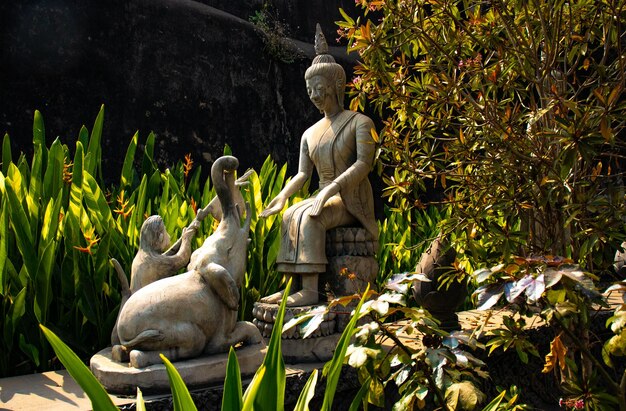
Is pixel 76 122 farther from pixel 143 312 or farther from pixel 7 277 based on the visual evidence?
pixel 143 312

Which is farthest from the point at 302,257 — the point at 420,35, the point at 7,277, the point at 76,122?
the point at 76,122

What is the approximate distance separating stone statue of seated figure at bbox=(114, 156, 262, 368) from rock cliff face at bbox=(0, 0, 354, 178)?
3.64 metres

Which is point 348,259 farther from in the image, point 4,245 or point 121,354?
point 4,245

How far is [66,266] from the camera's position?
114 inches

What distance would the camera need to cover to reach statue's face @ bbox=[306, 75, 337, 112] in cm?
306

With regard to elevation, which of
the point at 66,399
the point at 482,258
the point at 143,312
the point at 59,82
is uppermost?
the point at 59,82

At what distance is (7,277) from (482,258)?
79.9 inches

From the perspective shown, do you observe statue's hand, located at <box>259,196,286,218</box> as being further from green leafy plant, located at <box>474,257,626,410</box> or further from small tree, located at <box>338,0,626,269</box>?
green leafy plant, located at <box>474,257,626,410</box>

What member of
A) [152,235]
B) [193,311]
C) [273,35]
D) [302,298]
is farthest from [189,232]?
[273,35]

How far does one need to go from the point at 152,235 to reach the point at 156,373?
60cm

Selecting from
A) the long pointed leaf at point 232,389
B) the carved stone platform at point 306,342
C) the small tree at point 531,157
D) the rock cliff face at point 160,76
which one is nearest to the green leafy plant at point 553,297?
the small tree at point 531,157

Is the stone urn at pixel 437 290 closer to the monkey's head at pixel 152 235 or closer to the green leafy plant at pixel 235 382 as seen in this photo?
the monkey's head at pixel 152 235

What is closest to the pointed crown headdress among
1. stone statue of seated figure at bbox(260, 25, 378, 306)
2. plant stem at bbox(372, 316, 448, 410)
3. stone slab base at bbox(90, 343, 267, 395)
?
stone statue of seated figure at bbox(260, 25, 378, 306)

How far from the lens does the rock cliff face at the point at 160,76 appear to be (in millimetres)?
5645
